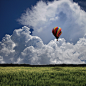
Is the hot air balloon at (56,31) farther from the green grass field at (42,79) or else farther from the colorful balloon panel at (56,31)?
the green grass field at (42,79)

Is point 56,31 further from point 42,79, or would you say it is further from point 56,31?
point 42,79

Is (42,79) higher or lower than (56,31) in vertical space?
lower

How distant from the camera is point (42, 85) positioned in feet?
40.0

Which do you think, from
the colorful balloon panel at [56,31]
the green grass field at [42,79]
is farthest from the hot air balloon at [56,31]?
the green grass field at [42,79]

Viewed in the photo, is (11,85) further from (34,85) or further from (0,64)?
(0,64)

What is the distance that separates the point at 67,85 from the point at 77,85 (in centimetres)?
124

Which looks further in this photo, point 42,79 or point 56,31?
point 56,31

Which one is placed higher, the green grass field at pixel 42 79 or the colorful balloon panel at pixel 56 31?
the colorful balloon panel at pixel 56 31

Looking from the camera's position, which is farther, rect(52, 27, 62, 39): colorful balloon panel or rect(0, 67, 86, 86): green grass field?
rect(52, 27, 62, 39): colorful balloon panel

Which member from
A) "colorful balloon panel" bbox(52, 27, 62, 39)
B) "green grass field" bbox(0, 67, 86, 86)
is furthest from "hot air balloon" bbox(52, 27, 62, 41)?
"green grass field" bbox(0, 67, 86, 86)

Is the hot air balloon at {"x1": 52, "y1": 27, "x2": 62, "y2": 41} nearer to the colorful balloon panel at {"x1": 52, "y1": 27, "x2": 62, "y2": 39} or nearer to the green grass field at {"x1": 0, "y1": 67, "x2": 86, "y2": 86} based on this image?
the colorful balloon panel at {"x1": 52, "y1": 27, "x2": 62, "y2": 39}

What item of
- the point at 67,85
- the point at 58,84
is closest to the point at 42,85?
the point at 58,84

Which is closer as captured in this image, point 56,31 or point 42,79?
point 42,79

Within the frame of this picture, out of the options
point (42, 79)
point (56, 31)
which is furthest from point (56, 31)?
point (42, 79)
